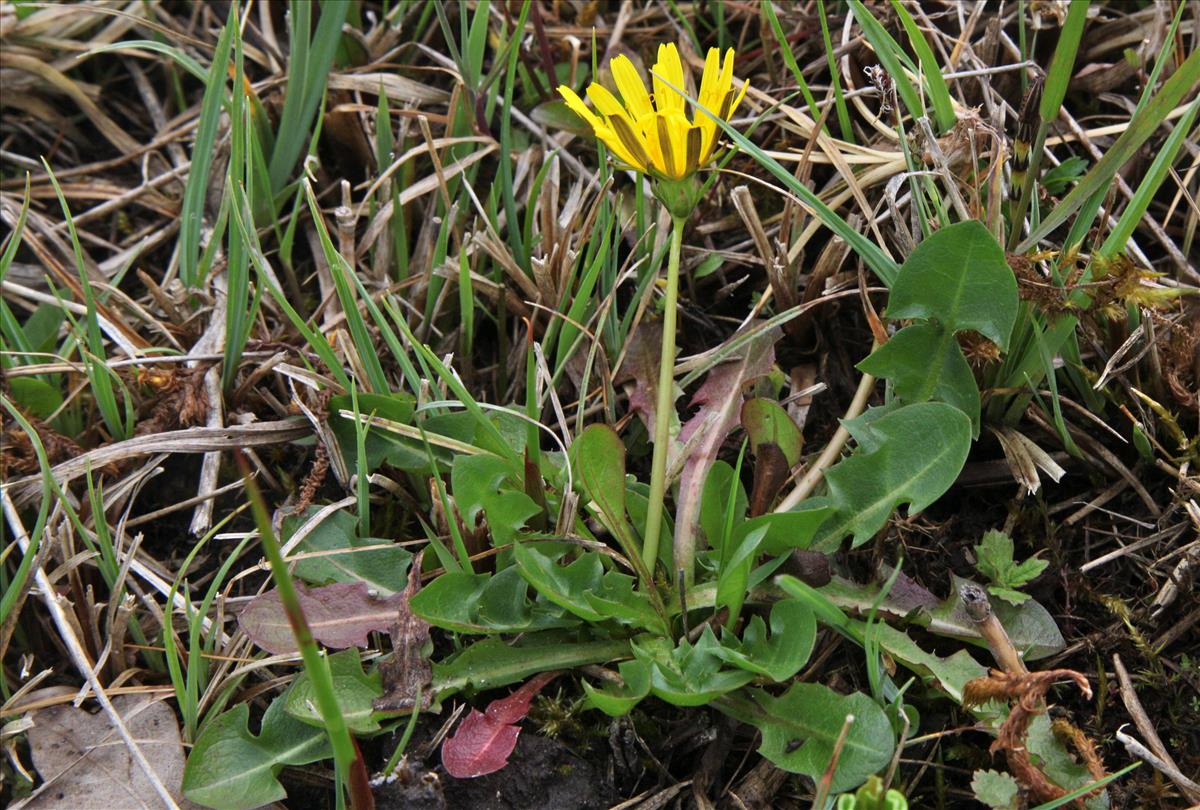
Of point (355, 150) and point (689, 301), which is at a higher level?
point (355, 150)

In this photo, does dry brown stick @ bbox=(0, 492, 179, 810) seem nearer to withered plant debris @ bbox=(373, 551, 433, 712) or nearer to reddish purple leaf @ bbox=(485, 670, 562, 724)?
withered plant debris @ bbox=(373, 551, 433, 712)

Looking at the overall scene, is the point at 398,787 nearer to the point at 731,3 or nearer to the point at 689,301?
the point at 689,301

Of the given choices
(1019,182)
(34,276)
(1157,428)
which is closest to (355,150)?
(34,276)

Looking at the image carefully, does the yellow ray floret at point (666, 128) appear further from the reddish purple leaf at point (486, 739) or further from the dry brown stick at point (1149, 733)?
the dry brown stick at point (1149, 733)

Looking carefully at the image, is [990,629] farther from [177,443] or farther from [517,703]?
[177,443]

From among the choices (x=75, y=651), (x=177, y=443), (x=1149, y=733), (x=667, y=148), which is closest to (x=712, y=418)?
(x=667, y=148)

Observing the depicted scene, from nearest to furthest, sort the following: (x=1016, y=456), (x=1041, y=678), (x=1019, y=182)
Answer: (x=1041, y=678) < (x=1016, y=456) < (x=1019, y=182)
